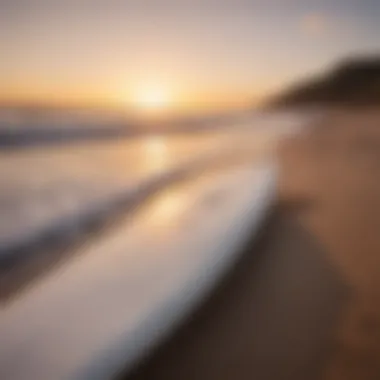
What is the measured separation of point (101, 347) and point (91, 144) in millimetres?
491

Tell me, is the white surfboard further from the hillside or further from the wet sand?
the hillside

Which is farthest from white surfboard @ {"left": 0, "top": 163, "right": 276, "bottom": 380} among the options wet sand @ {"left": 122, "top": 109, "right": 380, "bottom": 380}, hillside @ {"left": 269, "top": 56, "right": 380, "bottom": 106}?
hillside @ {"left": 269, "top": 56, "right": 380, "bottom": 106}

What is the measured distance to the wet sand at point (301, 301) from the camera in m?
0.40

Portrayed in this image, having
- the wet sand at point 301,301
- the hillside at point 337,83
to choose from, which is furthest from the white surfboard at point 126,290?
the hillside at point 337,83

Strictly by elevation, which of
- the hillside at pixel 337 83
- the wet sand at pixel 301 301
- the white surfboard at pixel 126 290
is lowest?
the wet sand at pixel 301 301

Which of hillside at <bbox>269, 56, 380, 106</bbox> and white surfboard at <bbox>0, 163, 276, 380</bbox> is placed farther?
hillside at <bbox>269, 56, 380, 106</bbox>

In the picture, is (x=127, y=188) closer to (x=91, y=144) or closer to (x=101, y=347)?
(x=91, y=144)

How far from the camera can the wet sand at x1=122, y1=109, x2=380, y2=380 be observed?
0.40m

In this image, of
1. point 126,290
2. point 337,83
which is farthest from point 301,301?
point 337,83

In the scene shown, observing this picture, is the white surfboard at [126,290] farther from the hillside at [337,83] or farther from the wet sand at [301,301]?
the hillside at [337,83]

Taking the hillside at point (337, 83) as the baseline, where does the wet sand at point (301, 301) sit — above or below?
below

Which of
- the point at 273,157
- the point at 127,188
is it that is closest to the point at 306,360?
the point at 127,188

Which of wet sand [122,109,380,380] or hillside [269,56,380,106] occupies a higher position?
hillside [269,56,380,106]

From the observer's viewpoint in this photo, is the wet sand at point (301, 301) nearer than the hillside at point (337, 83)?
Yes
